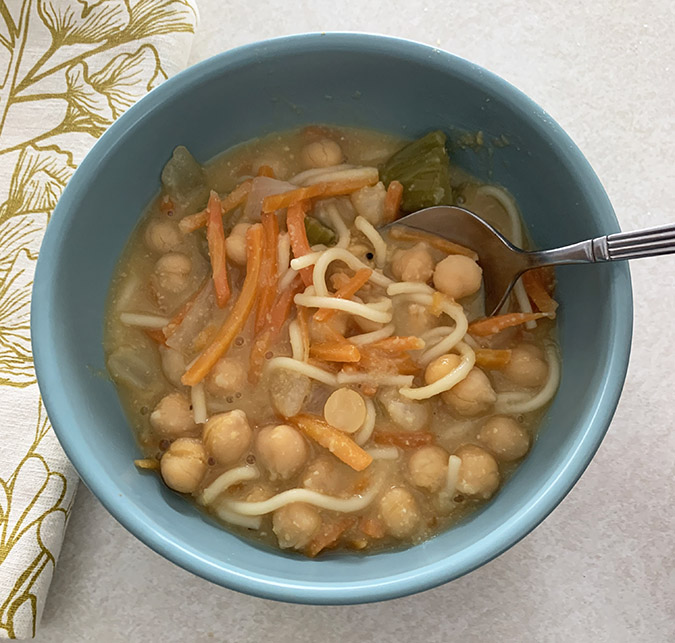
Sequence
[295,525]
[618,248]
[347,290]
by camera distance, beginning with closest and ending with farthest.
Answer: [618,248]
[295,525]
[347,290]

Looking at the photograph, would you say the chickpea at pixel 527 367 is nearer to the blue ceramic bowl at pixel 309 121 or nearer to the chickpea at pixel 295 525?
the blue ceramic bowl at pixel 309 121

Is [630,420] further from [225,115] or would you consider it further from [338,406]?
[225,115]

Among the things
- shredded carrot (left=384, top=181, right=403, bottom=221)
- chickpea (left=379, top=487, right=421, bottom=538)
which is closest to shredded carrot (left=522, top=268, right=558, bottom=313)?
shredded carrot (left=384, top=181, right=403, bottom=221)

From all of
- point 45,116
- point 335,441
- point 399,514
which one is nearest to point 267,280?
point 335,441

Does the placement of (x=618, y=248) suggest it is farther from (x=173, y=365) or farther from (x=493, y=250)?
(x=173, y=365)

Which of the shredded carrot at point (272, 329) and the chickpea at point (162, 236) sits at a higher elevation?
the chickpea at point (162, 236)

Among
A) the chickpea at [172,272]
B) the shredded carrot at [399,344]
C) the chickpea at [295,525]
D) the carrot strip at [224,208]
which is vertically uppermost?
the carrot strip at [224,208]

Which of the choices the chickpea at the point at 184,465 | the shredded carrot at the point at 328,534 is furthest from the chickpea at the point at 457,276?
the chickpea at the point at 184,465
